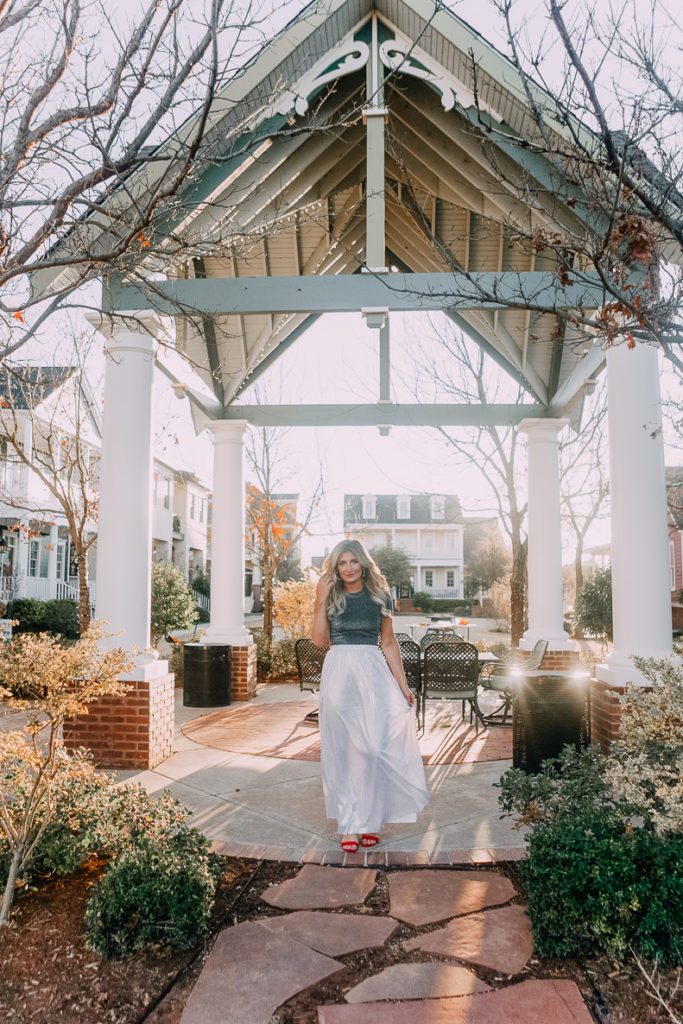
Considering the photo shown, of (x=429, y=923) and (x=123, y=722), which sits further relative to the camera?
(x=123, y=722)

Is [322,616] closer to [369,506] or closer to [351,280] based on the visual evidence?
[351,280]

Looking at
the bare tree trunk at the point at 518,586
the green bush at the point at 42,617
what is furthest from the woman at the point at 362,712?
the green bush at the point at 42,617

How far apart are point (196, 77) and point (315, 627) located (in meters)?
3.03

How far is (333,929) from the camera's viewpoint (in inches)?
120

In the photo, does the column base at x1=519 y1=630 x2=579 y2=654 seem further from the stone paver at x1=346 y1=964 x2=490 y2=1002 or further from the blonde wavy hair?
the stone paver at x1=346 y1=964 x2=490 y2=1002

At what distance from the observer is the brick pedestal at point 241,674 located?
9.33 m

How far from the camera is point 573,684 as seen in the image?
203 inches

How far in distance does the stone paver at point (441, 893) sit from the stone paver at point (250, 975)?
0.56 m

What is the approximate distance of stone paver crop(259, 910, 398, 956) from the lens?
2902 millimetres

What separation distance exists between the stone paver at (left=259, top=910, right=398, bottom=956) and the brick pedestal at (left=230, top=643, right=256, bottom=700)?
6.24 m

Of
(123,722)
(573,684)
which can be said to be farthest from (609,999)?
(123,722)

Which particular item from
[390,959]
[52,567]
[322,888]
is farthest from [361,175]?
[52,567]

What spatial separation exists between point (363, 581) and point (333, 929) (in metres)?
1.94

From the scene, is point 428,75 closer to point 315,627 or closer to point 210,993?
point 315,627
